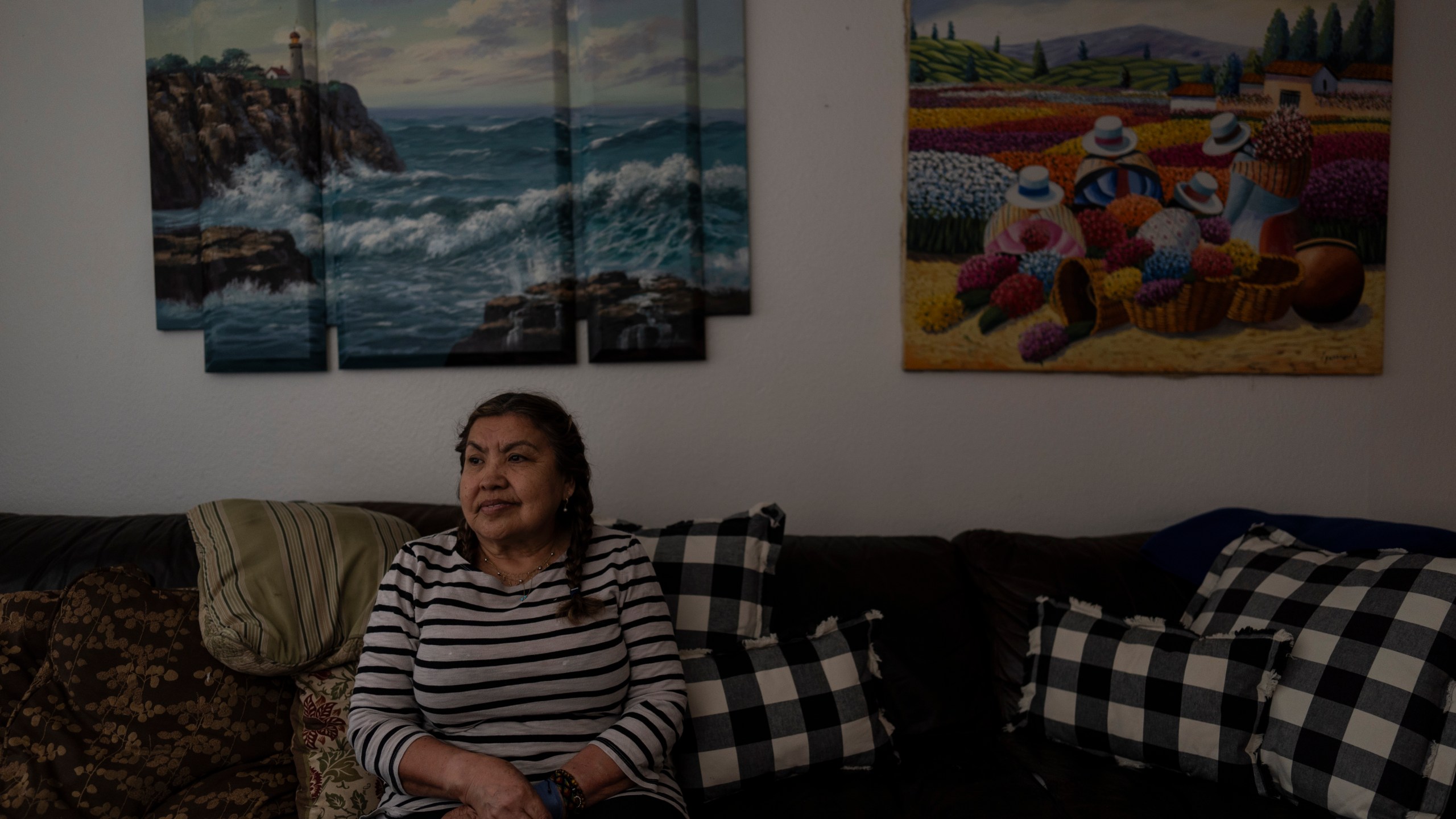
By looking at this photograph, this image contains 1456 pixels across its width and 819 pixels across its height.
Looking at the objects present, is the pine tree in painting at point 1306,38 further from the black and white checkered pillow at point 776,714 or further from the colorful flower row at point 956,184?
the black and white checkered pillow at point 776,714

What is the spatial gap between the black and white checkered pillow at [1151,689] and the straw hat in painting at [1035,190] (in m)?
0.99

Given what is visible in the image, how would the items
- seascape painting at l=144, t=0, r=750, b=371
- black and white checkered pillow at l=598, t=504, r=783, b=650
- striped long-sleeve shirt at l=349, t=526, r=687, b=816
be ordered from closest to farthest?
striped long-sleeve shirt at l=349, t=526, r=687, b=816 → black and white checkered pillow at l=598, t=504, r=783, b=650 → seascape painting at l=144, t=0, r=750, b=371

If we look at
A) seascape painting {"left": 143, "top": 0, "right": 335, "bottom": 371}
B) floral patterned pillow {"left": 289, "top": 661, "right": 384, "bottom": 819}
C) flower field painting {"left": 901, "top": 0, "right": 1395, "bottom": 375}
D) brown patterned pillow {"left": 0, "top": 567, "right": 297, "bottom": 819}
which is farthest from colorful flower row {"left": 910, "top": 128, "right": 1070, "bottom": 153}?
brown patterned pillow {"left": 0, "top": 567, "right": 297, "bottom": 819}

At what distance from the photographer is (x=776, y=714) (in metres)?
1.53

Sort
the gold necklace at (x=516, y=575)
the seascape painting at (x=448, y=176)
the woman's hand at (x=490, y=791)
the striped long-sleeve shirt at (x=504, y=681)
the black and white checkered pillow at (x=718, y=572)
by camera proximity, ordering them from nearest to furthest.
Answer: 1. the woman's hand at (x=490, y=791)
2. the striped long-sleeve shirt at (x=504, y=681)
3. the gold necklace at (x=516, y=575)
4. the black and white checkered pillow at (x=718, y=572)
5. the seascape painting at (x=448, y=176)

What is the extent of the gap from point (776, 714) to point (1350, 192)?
194 cm

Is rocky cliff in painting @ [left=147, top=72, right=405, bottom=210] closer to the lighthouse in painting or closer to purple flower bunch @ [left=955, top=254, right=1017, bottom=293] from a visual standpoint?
the lighthouse in painting

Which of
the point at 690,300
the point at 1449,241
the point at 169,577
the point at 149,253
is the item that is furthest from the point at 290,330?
the point at 1449,241

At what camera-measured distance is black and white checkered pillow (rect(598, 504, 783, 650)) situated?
163 cm

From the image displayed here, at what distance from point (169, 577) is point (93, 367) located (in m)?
0.83

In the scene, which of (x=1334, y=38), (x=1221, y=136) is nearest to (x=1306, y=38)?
(x=1334, y=38)

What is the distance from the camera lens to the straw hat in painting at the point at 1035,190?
2006 millimetres

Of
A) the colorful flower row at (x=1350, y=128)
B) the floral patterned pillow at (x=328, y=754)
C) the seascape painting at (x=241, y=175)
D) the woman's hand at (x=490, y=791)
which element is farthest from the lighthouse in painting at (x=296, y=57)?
the colorful flower row at (x=1350, y=128)

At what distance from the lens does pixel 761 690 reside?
1543mm
